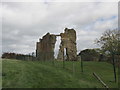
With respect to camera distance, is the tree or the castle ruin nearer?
the tree

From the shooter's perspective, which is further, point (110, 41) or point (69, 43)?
point (69, 43)

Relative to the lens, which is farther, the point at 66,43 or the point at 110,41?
the point at 66,43

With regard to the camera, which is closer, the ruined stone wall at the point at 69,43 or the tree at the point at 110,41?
the tree at the point at 110,41

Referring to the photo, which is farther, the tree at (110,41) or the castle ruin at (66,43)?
the castle ruin at (66,43)

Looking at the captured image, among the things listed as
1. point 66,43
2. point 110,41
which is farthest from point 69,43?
point 110,41

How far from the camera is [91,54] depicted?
140ft

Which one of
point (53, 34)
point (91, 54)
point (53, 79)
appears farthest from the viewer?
point (53, 34)

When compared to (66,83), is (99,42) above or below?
above

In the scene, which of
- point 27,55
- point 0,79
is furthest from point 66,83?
point 27,55

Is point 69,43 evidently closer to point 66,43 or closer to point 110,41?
point 66,43

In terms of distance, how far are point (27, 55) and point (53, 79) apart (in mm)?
20840

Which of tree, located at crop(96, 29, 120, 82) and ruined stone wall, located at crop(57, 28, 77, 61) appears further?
ruined stone wall, located at crop(57, 28, 77, 61)

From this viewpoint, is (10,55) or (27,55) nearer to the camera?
(27,55)

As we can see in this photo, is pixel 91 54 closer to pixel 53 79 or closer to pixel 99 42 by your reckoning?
pixel 99 42
